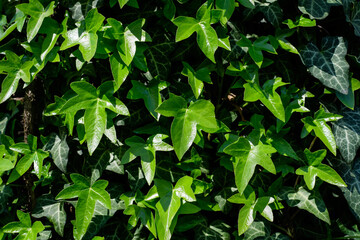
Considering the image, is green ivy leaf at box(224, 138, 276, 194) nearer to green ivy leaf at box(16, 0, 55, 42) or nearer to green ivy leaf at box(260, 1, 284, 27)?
green ivy leaf at box(260, 1, 284, 27)

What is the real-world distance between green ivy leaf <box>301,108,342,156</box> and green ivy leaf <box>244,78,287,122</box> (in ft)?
0.54

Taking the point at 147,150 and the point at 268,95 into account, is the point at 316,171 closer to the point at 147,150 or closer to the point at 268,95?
the point at 268,95

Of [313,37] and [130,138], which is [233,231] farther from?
[313,37]

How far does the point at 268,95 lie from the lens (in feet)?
4.59

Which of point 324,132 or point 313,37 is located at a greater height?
point 313,37

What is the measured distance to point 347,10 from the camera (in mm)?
1498

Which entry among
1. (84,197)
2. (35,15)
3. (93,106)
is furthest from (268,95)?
(35,15)

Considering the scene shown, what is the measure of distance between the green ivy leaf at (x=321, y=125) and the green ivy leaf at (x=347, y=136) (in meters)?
0.10

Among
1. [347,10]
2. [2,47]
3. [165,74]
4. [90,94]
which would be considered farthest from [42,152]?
A: [347,10]

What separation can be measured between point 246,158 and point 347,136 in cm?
51

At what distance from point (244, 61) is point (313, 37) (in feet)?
1.15

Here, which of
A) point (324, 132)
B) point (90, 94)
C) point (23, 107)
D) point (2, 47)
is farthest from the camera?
point (23, 107)

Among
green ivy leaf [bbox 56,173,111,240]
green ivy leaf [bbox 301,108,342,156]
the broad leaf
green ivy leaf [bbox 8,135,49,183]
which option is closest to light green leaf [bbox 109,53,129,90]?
the broad leaf

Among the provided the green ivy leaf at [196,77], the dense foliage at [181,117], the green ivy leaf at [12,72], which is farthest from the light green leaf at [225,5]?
the green ivy leaf at [12,72]
